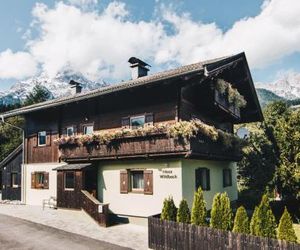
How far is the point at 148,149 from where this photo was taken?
1641 centimetres

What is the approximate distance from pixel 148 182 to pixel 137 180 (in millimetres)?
1074

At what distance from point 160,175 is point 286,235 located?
304 inches

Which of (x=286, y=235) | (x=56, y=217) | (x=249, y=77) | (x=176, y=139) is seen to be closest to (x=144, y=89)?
(x=176, y=139)

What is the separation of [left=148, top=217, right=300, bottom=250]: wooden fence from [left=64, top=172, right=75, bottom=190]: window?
27.7ft

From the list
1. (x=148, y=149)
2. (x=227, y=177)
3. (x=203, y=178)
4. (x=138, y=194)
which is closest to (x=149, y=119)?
(x=148, y=149)

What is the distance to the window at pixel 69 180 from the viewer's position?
19720 mm

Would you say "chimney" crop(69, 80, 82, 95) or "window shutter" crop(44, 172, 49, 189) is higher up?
"chimney" crop(69, 80, 82, 95)

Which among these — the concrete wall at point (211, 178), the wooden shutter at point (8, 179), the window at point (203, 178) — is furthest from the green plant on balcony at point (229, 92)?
the wooden shutter at point (8, 179)

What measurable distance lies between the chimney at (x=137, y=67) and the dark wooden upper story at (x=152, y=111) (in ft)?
18.6

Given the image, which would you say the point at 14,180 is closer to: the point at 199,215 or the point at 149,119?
the point at 149,119

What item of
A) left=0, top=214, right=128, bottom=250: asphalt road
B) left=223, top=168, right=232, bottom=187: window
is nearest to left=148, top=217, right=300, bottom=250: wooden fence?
left=0, top=214, right=128, bottom=250: asphalt road

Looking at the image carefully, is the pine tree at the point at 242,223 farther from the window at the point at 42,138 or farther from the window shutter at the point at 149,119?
the window at the point at 42,138

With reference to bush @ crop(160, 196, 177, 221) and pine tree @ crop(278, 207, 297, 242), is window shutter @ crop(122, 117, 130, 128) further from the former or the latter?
pine tree @ crop(278, 207, 297, 242)

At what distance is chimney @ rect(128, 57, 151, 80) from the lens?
83.5 feet
